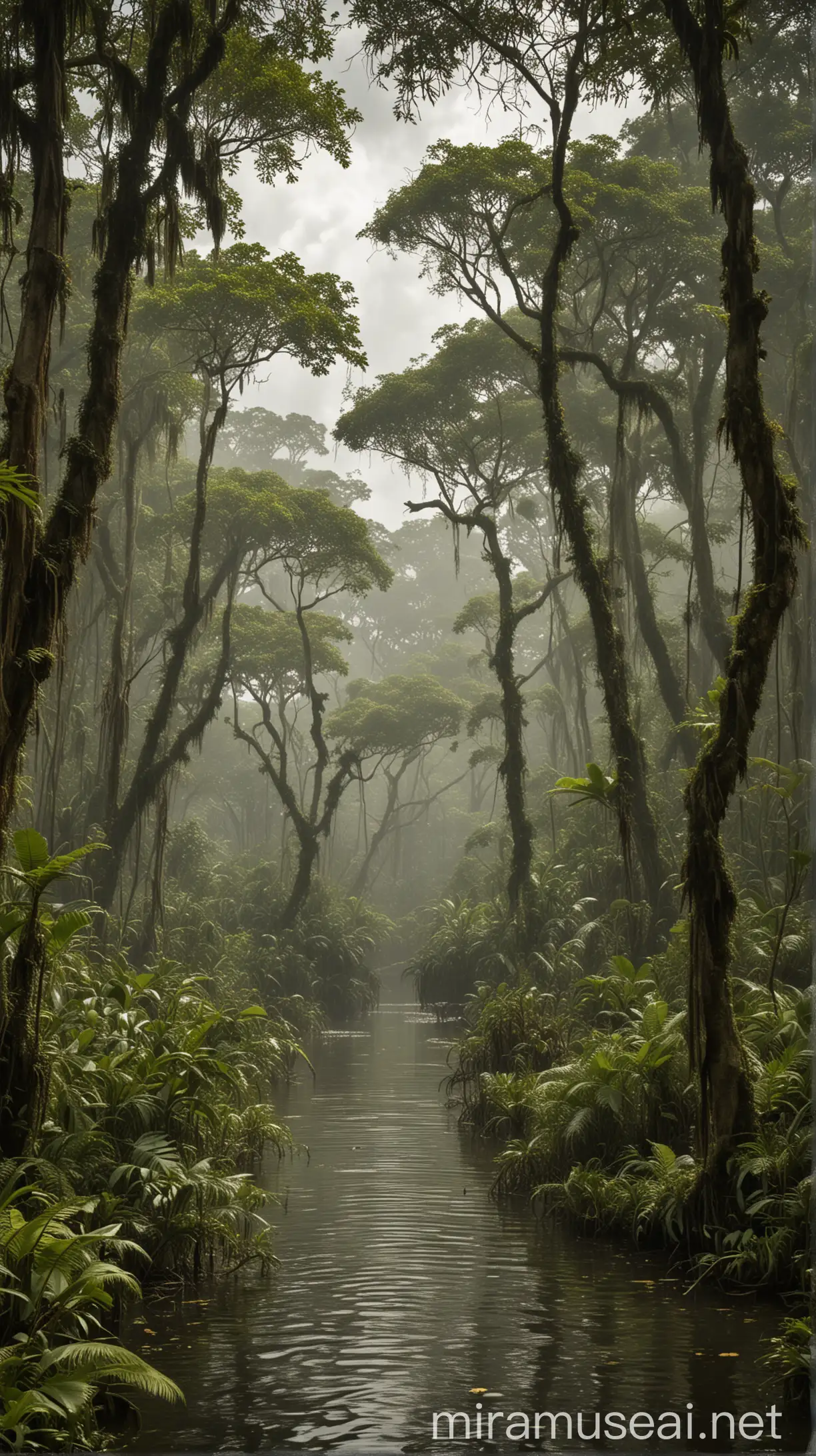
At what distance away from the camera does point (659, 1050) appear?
9.55m

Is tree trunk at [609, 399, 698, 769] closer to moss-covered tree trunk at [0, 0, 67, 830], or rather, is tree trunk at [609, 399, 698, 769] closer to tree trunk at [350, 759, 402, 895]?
moss-covered tree trunk at [0, 0, 67, 830]

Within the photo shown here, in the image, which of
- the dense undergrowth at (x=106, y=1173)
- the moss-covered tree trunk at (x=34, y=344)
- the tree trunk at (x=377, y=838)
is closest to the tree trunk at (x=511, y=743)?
the dense undergrowth at (x=106, y=1173)

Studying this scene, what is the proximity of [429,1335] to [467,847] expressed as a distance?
27.0 m

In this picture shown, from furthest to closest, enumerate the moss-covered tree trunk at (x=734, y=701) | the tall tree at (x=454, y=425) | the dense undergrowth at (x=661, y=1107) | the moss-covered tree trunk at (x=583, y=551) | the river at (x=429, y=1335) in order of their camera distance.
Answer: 1. the tall tree at (x=454, y=425)
2. the moss-covered tree trunk at (x=583, y=551)
3. the moss-covered tree trunk at (x=734, y=701)
4. the dense undergrowth at (x=661, y=1107)
5. the river at (x=429, y=1335)

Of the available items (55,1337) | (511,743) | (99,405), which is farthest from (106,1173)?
(511,743)

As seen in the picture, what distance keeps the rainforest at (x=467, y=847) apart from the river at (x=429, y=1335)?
0.04m

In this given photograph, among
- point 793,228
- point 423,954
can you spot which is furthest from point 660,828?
point 793,228

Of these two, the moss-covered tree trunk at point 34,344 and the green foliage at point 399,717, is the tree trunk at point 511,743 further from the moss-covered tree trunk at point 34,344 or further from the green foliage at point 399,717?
the moss-covered tree trunk at point 34,344

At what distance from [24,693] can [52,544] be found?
1.14 metres

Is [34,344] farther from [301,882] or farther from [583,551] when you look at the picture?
[301,882]

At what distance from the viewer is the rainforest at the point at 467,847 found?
6.64 metres

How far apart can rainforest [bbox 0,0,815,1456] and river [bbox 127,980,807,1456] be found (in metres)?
0.04

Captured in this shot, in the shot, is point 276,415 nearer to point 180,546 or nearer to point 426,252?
point 180,546

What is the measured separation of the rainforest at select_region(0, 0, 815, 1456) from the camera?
6641mm
